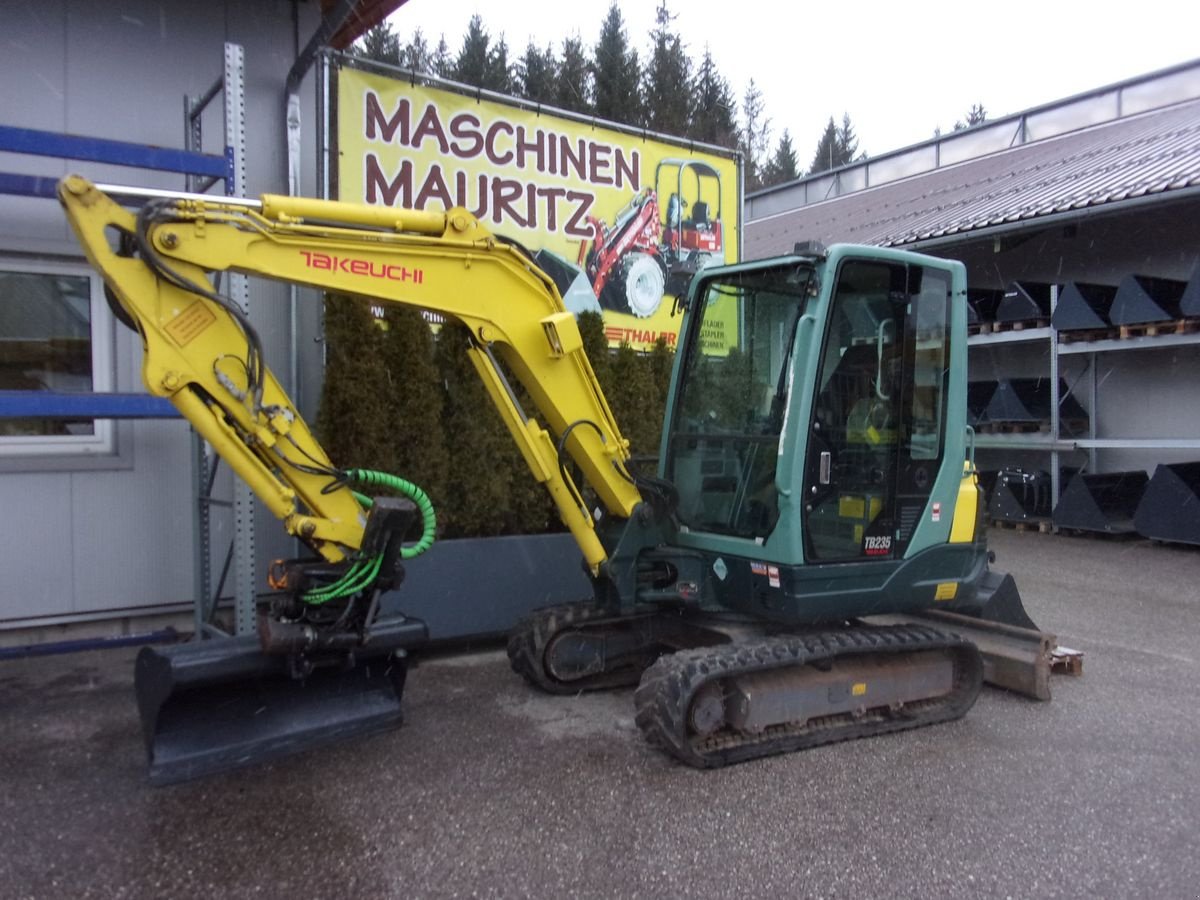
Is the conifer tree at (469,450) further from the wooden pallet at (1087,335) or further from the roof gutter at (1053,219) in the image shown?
the wooden pallet at (1087,335)

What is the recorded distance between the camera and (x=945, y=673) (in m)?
5.50

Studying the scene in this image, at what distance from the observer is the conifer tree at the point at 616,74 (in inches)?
1358

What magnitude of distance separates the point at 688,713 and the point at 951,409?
7.38 feet

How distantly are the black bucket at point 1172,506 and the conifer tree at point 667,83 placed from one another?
24942 mm

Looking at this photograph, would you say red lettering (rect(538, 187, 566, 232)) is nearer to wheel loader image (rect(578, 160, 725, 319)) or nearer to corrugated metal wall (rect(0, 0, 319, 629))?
wheel loader image (rect(578, 160, 725, 319))

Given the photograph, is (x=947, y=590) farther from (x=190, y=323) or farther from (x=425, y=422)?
(x=190, y=323)

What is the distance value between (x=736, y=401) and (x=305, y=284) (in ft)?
7.62

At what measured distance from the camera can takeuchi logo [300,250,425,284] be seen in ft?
14.7

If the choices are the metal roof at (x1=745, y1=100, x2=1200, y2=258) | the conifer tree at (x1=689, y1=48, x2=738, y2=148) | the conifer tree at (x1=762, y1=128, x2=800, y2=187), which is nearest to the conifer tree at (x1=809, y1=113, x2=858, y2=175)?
the conifer tree at (x1=762, y1=128, x2=800, y2=187)

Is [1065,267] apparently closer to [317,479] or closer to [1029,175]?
[1029,175]

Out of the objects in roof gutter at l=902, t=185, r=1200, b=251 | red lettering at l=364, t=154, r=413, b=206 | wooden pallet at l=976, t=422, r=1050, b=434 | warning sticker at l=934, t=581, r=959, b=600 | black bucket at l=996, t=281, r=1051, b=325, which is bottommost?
warning sticker at l=934, t=581, r=959, b=600

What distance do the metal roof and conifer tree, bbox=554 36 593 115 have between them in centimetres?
1382

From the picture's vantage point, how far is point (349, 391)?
21.5 ft

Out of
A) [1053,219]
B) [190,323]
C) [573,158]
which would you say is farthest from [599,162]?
[1053,219]
